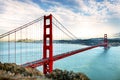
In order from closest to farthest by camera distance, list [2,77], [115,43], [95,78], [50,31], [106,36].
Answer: [2,77]
[50,31]
[95,78]
[106,36]
[115,43]

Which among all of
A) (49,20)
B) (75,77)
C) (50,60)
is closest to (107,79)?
(50,60)

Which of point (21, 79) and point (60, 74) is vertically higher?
point (21, 79)

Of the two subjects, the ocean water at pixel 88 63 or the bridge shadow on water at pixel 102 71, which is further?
the ocean water at pixel 88 63

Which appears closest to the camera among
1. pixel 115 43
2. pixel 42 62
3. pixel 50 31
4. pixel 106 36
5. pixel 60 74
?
pixel 60 74

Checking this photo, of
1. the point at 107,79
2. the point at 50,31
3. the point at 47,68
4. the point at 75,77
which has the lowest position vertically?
the point at 107,79

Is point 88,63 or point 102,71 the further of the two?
point 88,63

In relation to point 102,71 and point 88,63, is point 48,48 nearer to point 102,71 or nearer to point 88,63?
point 102,71

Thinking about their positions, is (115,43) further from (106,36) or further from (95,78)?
(95,78)

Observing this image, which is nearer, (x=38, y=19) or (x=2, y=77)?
(x=2, y=77)

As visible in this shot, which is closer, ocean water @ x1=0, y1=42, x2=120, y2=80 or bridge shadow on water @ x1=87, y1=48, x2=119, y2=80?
bridge shadow on water @ x1=87, y1=48, x2=119, y2=80

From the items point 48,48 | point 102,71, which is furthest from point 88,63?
point 48,48
